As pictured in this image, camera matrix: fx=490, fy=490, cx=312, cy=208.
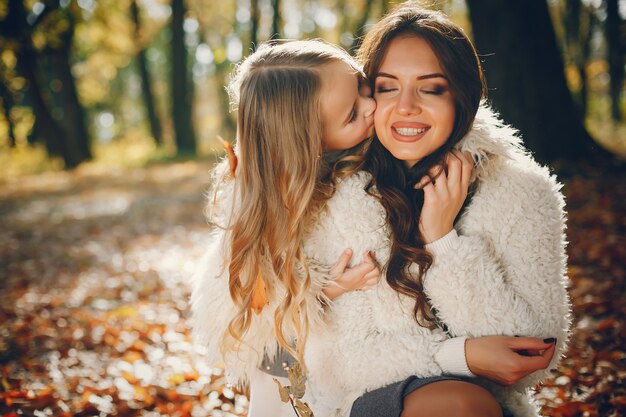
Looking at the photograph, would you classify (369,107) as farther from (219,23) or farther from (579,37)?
(219,23)

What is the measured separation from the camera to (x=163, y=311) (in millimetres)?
5156

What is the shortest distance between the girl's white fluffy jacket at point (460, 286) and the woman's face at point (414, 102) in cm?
18

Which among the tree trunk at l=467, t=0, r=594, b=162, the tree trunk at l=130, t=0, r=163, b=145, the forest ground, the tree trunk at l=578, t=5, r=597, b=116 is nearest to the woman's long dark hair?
the forest ground

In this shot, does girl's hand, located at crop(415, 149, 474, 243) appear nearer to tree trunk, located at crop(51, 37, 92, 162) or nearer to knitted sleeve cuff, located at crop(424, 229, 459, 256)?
knitted sleeve cuff, located at crop(424, 229, 459, 256)

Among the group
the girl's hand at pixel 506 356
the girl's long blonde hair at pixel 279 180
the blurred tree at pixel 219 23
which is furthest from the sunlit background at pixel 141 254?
the blurred tree at pixel 219 23

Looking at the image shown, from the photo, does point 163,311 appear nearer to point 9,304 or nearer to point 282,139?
point 9,304

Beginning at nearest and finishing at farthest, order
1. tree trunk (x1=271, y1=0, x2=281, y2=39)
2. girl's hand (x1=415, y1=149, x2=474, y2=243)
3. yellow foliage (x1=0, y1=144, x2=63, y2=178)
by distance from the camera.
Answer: girl's hand (x1=415, y1=149, x2=474, y2=243) < tree trunk (x1=271, y1=0, x2=281, y2=39) < yellow foliage (x1=0, y1=144, x2=63, y2=178)

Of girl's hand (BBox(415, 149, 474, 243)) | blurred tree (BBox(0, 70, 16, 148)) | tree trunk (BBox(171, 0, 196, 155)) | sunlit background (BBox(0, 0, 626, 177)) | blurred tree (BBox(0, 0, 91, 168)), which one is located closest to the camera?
girl's hand (BBox(415, 149, 474, 243))

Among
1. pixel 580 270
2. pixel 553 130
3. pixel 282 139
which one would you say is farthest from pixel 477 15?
pixel 282 139

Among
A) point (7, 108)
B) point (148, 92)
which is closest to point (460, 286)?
point (148, 92)

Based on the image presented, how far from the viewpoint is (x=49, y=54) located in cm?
1573

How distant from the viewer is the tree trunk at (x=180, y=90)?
693 inches

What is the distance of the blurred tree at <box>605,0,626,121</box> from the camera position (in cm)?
1530

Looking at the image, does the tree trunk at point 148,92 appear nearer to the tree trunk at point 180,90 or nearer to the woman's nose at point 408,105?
the tree trunk at point 180,90
